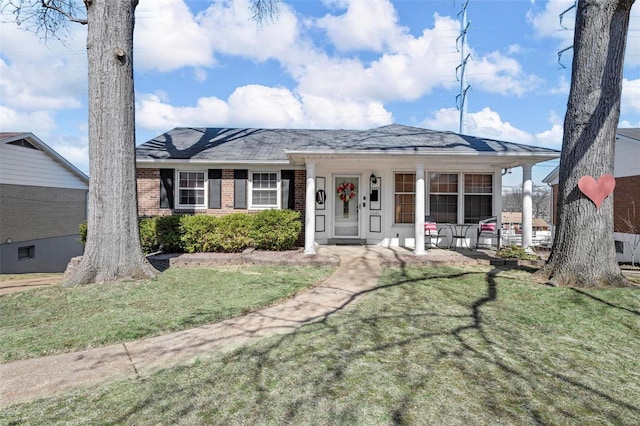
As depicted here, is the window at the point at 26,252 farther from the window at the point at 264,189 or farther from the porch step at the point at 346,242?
the porch step at the point at 346,242

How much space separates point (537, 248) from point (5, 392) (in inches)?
432

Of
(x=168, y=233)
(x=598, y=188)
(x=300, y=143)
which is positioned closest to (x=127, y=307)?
(x=168, y=233)

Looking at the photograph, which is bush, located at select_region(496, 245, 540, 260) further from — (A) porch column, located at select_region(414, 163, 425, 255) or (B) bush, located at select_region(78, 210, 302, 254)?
(B) bush, located at select_region(78, 210, 302, 254)

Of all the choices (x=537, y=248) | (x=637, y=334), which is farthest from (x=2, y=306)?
(x=537, y=248)

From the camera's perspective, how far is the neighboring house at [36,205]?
44.1 ft

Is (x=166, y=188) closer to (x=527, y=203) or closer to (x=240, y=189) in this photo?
(x=240, y=189)

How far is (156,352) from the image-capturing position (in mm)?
3441

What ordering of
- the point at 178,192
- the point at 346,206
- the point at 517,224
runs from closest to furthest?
the point at 178,192 < the point at 346,206 < the point at 517,224

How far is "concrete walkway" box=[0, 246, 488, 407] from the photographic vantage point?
286 centimetres

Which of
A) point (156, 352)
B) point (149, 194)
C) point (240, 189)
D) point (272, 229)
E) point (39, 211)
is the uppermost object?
point (240, 189)

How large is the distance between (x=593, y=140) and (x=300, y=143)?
836cm

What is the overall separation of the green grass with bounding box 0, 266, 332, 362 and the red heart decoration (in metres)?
4.69

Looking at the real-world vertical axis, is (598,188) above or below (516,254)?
above

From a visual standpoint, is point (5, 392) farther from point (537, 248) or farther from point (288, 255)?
point (537, 248)
